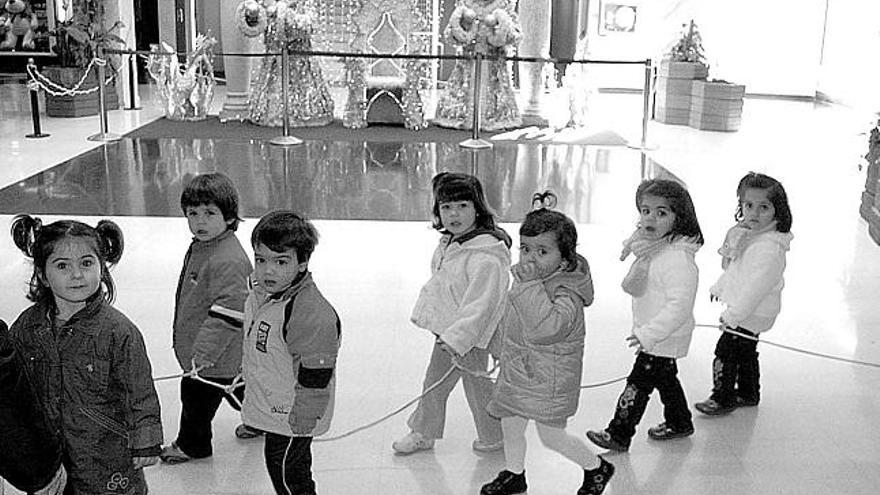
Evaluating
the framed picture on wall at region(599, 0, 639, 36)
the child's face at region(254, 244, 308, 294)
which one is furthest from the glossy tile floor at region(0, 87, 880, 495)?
the framed picture on wall at region(599, 0, 639, 36)

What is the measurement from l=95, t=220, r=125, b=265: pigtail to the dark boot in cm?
159

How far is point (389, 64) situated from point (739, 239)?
10.8 meters

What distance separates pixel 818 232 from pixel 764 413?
3.94 meters

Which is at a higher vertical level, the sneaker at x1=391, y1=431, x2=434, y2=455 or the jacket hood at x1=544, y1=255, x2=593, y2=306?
the jacket hood at x1=544, y1=255, x2=593, y2=306

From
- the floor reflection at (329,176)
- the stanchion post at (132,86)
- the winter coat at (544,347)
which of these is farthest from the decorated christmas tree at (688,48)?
the winter coat at (544,347)

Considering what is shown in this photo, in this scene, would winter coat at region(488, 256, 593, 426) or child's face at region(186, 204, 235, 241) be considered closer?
winter coat at region(488, 256, 593, 426)

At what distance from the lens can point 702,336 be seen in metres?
5.03

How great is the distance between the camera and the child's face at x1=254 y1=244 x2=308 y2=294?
9.12 ft

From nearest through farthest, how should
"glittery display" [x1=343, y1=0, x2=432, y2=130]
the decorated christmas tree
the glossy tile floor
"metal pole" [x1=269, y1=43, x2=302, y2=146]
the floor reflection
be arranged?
1. the glossy tile floor
2. the floor reflection
3. "metal pole" [x1=269, y1=43, x2=302, y2=146]
4. "glittery display" [x1=343, y1=0, x2=432, y2=130]
5. the decorated christmas tree

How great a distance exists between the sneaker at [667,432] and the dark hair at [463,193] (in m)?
1.07

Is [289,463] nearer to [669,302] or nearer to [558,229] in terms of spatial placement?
[558,229]

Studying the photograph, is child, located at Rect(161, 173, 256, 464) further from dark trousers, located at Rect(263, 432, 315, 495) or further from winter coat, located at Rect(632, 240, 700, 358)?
winter coat, located at Rect(632, 240, 700, 358)

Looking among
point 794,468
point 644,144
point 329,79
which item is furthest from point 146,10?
point 794,468

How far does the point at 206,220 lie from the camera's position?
10.6 ft
